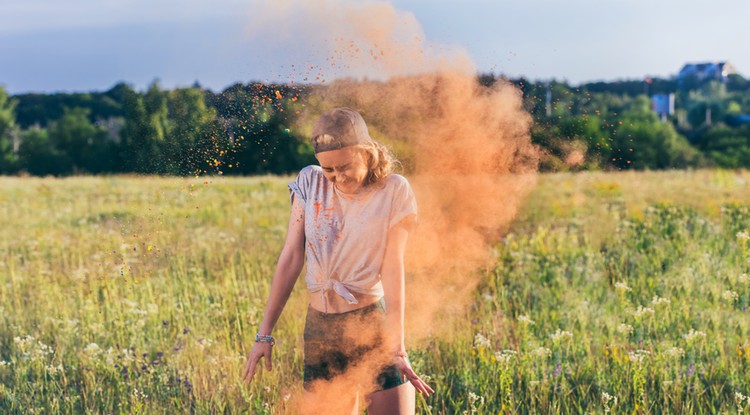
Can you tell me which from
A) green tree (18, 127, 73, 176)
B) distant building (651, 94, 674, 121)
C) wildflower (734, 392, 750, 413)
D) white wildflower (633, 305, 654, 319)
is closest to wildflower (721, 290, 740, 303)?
Result: white wildflower (633, 305, 654, 319)

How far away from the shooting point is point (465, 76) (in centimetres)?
387

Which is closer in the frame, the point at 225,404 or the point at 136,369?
the point at 225,404

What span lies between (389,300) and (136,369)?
2558mm

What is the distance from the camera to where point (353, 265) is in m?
2.77

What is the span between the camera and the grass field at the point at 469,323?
159 inches

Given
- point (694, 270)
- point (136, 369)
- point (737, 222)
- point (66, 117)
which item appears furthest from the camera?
point (66, 117)

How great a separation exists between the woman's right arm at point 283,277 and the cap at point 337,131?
371mm

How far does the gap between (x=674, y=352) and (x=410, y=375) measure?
248 centimetres

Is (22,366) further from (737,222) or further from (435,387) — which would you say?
(737,222)

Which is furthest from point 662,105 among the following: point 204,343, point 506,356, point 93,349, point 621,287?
point 93,349

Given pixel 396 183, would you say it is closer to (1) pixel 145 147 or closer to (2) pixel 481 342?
(1) pixel 145 147

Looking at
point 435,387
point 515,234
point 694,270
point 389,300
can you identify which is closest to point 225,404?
point 435,387

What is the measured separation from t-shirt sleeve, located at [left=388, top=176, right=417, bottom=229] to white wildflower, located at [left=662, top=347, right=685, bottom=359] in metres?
2.48

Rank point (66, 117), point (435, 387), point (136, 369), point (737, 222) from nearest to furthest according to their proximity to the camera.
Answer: point (435, 387), point (136, 369), point (737, 222), point (66, 117)
